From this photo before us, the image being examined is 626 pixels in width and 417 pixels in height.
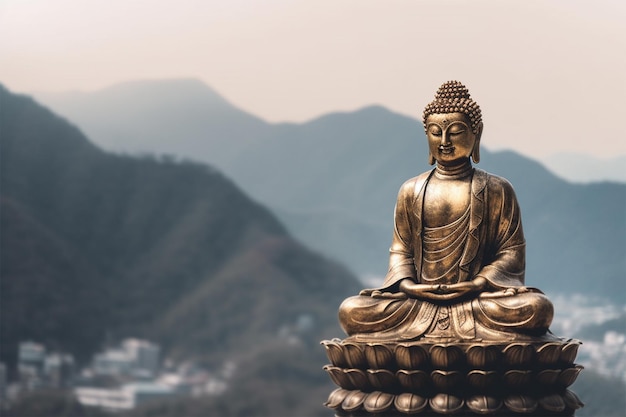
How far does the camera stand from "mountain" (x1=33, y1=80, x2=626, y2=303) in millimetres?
15336

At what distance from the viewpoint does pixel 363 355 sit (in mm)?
8523

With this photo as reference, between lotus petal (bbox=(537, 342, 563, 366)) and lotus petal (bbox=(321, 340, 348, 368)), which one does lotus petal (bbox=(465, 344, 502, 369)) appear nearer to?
lotus petal (bbox=(537, 342, 563, 366))

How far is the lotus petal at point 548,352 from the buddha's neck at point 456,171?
107 centimetres

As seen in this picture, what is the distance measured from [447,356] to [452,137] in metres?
1.20

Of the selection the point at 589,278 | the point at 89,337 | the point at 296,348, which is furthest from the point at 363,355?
the point at 89,337

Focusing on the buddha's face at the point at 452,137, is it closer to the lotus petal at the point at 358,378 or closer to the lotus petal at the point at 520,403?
the lotus petal at the point at 358,378

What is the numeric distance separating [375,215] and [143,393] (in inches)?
126

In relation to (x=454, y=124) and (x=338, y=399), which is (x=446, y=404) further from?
(x=454, y=124)

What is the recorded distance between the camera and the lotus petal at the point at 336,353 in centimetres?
862

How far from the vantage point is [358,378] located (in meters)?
8.57

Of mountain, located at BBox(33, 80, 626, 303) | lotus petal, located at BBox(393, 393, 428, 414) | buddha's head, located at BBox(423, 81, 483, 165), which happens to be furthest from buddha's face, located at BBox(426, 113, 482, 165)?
mountain, located at BBox(33, 80, 626, 303)

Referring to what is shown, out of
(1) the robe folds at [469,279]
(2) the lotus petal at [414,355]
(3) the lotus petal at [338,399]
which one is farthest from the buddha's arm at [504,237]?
(3) the lotus petal at [338,399]

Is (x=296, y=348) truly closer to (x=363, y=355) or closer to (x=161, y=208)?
(x=161, y=208)

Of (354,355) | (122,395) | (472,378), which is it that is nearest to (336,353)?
(354,355)
